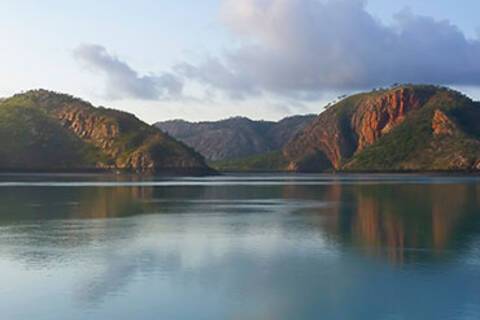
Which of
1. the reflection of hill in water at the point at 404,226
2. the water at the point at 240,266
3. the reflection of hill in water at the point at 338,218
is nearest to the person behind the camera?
the water at the point at 240,266

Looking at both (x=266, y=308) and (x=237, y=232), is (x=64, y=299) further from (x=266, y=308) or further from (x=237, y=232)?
(x=237, y=232)

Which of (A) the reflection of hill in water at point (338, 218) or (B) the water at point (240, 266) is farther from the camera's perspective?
(A) the reflection of hill in water at point (338, 218)

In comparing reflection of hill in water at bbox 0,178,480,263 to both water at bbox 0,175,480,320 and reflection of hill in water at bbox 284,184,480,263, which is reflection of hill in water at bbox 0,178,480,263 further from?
water at bbox 0,175,480,320

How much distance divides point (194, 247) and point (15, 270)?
16.3 m

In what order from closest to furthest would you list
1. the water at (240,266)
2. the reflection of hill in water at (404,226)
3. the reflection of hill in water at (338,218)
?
1. the water at (240,266)
2. the reflection of hill in water at (404,226)
3. the reflection of hill in water at (338,218)

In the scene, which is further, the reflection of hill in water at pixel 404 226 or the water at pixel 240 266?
the reflection of hill in water at pixel 404 226

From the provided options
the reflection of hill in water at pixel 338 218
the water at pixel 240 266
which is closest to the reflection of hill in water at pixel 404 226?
the reflection of hill in water at pixel 338 218

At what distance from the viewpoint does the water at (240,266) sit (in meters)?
35.5

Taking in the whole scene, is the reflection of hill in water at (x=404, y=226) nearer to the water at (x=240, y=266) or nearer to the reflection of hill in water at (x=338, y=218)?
the reflection of hill in water at (x=338, y=218)

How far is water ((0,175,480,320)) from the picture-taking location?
116ft

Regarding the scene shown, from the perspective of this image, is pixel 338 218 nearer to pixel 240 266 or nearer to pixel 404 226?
pixel 404 226

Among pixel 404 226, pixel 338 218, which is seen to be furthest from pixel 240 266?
pixel 338 218

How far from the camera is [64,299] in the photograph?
3734 centimetres

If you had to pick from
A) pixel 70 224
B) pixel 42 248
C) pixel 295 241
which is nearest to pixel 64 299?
pixel 42 248
